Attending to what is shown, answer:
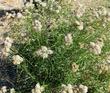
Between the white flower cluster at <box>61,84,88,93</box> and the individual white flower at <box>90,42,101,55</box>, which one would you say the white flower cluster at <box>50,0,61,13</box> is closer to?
the individual white flower at <box>90,42,101,55</box>

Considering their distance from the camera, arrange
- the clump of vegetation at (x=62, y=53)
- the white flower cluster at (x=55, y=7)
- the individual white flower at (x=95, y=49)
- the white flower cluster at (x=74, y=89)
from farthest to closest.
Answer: the white flower cluster at (x=55, y=7)
the clump of vegetation at (x=62, y=53)
the individual white flower at (x=95, y=49)
the white flower cluster at (x=74, y=89)

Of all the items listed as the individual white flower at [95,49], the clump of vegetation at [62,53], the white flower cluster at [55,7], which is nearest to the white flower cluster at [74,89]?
the individual white flower at [95,49]

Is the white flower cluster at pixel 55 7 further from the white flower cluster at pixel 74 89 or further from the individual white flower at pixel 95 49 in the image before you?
the white flower cluster at pixel 74 89

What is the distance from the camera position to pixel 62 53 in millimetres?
4766

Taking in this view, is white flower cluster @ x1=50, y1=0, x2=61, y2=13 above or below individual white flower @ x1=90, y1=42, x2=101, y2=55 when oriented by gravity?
above

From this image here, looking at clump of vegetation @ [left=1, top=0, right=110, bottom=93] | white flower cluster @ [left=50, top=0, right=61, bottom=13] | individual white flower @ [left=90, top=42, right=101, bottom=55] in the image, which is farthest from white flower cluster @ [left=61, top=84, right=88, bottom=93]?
white flower cluster @ [left=50, top=0, right=61, bottom=13]

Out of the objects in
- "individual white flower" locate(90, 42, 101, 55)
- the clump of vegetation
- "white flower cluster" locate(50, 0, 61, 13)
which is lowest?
the clump of vegetation

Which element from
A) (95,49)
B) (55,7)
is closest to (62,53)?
(95,49)

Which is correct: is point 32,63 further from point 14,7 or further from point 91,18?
point 14,7

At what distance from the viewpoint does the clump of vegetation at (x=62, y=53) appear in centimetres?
482

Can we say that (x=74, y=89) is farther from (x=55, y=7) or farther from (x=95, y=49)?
(x=55, y=7)

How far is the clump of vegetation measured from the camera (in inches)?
190

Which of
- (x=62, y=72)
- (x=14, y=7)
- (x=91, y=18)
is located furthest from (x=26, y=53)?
(x=14, y=7)

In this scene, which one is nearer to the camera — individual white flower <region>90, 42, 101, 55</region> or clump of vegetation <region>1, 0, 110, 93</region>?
individual white flower <region>90, 42, 101, 55</region>
